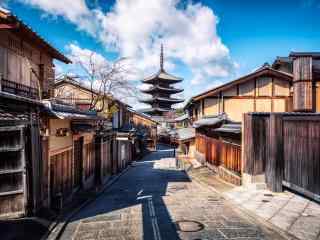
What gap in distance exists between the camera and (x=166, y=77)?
65.9 meters

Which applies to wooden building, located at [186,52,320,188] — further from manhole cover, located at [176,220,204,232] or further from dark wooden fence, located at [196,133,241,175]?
manhole cover, located at [176,220,204,232]

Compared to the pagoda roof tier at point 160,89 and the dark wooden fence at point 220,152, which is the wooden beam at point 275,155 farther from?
the pagoda roof tier at point 160,89

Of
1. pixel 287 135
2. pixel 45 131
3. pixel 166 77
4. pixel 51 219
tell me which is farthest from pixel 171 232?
pixel 166 77

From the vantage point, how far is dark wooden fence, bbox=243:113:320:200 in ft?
35.7

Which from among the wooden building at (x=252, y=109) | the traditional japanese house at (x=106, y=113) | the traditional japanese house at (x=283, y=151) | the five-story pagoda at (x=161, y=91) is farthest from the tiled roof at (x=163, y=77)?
the traditional japanese house at (x=283, y=151)

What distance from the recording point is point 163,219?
9.80m

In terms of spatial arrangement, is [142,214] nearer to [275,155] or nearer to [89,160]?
[275,155]

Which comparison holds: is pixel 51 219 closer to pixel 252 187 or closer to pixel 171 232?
pixel 171 232

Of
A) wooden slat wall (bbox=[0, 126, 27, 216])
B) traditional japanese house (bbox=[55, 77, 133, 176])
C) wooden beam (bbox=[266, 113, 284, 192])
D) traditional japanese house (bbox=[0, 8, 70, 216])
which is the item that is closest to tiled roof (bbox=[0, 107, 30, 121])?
traditional japanese house (bbox=[0, 8, 70, 216])

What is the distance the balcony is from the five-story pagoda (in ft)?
165

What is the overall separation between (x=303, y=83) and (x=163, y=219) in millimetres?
12605

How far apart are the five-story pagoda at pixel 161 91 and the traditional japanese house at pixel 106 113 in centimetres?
2761

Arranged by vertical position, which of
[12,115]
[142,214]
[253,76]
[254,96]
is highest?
[253,76]

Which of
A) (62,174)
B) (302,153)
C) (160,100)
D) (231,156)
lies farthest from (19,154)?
(160,100)
